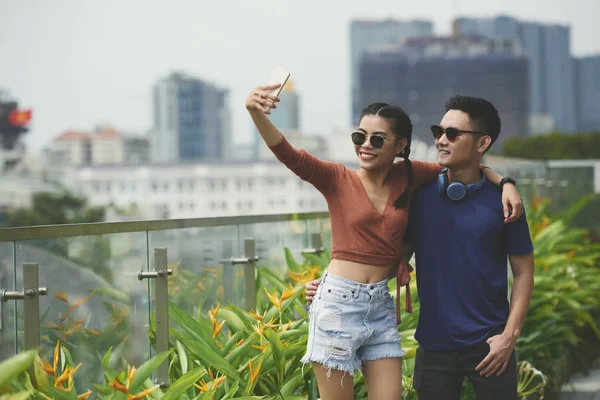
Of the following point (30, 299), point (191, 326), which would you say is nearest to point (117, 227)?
point (191, 326)

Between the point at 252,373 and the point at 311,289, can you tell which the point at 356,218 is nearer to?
the point at 311,289

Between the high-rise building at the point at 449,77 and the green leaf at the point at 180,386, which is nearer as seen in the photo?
the green leaf at the point at 180,386

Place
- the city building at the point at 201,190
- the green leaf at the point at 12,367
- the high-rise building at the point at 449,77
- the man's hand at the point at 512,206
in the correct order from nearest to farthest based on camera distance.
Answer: the green leaf at the point at 12,367 → the man's hand at the point at 512,206 → the city building at the point at 201,190 → the high-rise building at the point at 449,77

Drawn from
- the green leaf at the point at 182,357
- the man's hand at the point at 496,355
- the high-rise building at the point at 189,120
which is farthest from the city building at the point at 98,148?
the man's hand at the point at 496,355

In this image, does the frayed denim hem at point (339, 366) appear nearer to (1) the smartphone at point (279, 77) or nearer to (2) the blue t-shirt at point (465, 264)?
(2) the blue t-shirt at point (465, 264)

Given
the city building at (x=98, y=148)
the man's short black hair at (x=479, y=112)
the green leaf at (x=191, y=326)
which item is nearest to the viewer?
the man's short black hair at (x=479, y=112)

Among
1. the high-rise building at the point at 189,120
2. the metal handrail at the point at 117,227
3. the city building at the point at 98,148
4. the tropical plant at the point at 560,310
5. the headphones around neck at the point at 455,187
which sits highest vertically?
the high-rise building at the point at 189,120

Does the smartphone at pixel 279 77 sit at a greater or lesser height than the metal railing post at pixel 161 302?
greater

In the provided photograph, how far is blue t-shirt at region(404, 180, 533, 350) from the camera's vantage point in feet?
11.5

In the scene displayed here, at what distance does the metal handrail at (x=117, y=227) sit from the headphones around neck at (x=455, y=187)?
1.48 metres

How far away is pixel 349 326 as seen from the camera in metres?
3.46

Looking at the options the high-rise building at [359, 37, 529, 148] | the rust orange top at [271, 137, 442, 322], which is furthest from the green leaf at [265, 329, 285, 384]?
the high-rise building at [359, 37, 529, 148]

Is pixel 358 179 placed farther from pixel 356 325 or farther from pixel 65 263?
pixel 65 263

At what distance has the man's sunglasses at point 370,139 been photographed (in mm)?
3557
